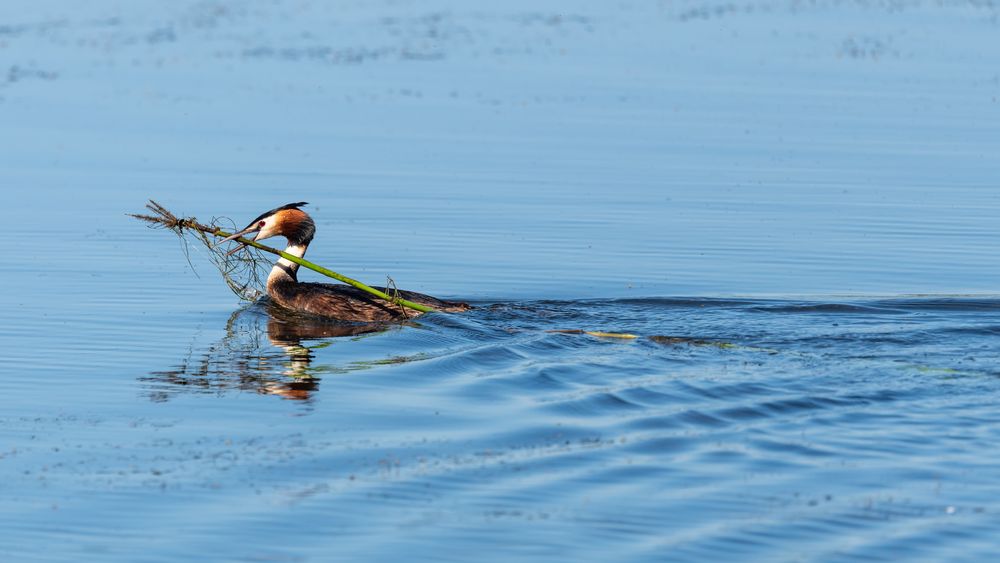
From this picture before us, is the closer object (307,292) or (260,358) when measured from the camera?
(260,358)

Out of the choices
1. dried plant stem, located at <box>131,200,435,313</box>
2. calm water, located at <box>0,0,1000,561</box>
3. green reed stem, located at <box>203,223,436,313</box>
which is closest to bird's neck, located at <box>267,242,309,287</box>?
calm water, located at <box>0,0,1000,561</box>

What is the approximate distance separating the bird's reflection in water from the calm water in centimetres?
6

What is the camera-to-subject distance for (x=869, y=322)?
14.7 metres

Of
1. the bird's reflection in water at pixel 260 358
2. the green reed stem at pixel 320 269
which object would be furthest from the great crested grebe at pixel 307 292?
the green reed stem at pixel 320 269

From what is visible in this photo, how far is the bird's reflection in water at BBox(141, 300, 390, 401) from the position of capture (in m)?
12.5

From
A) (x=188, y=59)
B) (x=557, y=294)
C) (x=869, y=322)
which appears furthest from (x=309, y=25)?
(x=869, y=322)

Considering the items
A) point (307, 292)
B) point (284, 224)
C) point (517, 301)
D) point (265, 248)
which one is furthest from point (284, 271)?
point (517, 301)

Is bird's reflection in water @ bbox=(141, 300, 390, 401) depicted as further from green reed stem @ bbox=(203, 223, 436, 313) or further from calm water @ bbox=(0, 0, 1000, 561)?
green reed stem @ bbox=(203, 223, 436, 313)

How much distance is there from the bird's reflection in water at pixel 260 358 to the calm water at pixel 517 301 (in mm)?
59

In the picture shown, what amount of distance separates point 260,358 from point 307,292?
7.71ft

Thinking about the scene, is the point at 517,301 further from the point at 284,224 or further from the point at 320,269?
the point at 320,269

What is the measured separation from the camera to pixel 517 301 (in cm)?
1592

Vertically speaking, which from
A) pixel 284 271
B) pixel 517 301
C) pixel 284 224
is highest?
pixel 284 224

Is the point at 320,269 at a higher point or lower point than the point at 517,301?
higher
